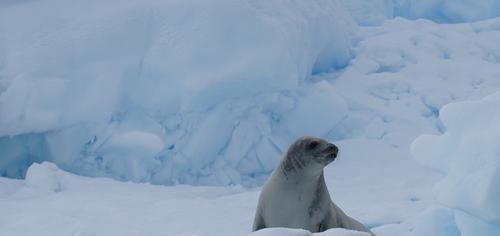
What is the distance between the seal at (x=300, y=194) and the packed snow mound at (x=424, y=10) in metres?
8.27

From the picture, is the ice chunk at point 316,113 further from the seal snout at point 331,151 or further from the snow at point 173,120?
the seal snout at point 331,151

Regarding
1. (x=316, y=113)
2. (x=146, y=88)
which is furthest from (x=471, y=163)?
(x=316, y=113)

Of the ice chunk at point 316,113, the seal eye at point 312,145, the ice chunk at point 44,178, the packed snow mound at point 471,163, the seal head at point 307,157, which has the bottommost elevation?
the ice chunk at point 316,113

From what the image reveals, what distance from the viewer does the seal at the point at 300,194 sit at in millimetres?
2967

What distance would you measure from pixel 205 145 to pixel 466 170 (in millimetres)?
3236

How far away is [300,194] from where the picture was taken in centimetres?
298

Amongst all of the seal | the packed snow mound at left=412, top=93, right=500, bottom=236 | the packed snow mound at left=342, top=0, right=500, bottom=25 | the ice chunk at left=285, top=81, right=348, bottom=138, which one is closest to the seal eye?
the seal

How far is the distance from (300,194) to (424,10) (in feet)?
30.4

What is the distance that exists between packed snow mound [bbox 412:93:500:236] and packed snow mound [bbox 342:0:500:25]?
7.65 m

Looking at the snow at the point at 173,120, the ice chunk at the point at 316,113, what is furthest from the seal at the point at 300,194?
the ice chunk at the point at 316,113

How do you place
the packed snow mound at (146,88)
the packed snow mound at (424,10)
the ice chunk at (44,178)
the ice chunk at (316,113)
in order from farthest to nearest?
the packed snow mound at (424,10) < the ice chunk at (316,113) < the packed snow mound at (146,88) < the ice chunk at (44,178)

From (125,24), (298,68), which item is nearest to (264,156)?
(298,68)

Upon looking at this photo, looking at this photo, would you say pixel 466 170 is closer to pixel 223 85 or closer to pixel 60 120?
pixel 223 85

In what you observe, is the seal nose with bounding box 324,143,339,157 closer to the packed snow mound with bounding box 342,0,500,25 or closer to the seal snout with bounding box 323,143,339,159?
the seal snout with bounding box 323,143,339,159
